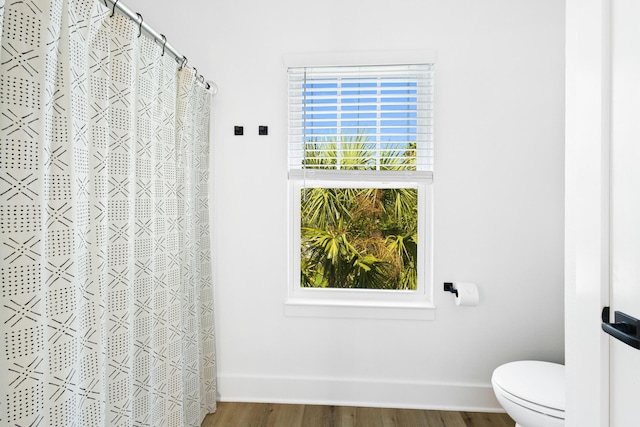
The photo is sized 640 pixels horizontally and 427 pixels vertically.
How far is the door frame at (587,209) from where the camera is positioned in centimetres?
84

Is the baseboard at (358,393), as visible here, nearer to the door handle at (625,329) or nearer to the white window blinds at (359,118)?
the white window blinds at (359,118)

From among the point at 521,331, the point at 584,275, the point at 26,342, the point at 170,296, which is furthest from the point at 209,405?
the point at 584,275

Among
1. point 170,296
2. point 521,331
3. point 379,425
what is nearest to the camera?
point 170,296

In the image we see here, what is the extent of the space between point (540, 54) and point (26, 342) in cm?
247

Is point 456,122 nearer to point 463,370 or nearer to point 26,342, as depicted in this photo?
point 463,370

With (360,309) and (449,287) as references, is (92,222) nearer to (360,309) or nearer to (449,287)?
(360,309)

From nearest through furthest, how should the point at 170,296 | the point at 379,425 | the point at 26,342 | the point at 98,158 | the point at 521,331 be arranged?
the point at 26,342 → the point at 98,158 → the point at 170,296 → the point at 379,425 → the point at 521,331

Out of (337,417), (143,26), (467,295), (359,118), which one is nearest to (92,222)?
(143,26)

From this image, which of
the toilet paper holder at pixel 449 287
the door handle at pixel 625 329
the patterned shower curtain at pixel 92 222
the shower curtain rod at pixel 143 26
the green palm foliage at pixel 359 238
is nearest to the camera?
the door handle at pixel 625 329

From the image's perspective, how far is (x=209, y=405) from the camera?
78.2 inches

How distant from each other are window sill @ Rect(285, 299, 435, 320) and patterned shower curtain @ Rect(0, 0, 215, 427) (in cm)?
62

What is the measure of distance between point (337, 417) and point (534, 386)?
0.97 meters

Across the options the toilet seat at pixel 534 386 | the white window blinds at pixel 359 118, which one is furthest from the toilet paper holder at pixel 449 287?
the white window blinds at pixel 359 118

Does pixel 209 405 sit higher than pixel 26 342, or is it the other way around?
pixel 26 342
